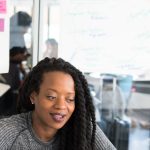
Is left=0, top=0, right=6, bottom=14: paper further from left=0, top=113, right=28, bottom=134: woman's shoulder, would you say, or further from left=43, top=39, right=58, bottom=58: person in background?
left=0, top=113, right=28, bottom=134: woman's shoulder

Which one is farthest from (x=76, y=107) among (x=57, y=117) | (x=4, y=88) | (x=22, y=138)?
(x=4, y=88)

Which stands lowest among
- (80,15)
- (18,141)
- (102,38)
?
(18,141)

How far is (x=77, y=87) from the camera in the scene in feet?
4.02

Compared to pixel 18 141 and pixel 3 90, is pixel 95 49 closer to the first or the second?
pixel 3 90

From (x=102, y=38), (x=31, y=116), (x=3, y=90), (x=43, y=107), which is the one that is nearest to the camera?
(x=43, y=107)

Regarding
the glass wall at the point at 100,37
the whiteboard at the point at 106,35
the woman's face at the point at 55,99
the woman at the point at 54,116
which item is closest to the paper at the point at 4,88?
the glass wall at the point at 100,37

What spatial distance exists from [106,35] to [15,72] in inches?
24.6

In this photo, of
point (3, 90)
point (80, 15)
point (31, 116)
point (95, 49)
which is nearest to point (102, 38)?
point (95, 49)

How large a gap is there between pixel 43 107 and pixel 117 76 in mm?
977

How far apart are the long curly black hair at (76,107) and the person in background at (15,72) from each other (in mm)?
655

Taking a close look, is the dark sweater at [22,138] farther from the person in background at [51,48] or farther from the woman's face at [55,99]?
the person in background at [51,48]

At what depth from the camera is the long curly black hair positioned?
1.24 meters

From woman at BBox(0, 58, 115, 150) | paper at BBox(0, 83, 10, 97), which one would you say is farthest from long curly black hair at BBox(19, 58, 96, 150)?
paper at BBox(0, 83, 10, 97)

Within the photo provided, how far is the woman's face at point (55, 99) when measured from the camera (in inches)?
46.2
